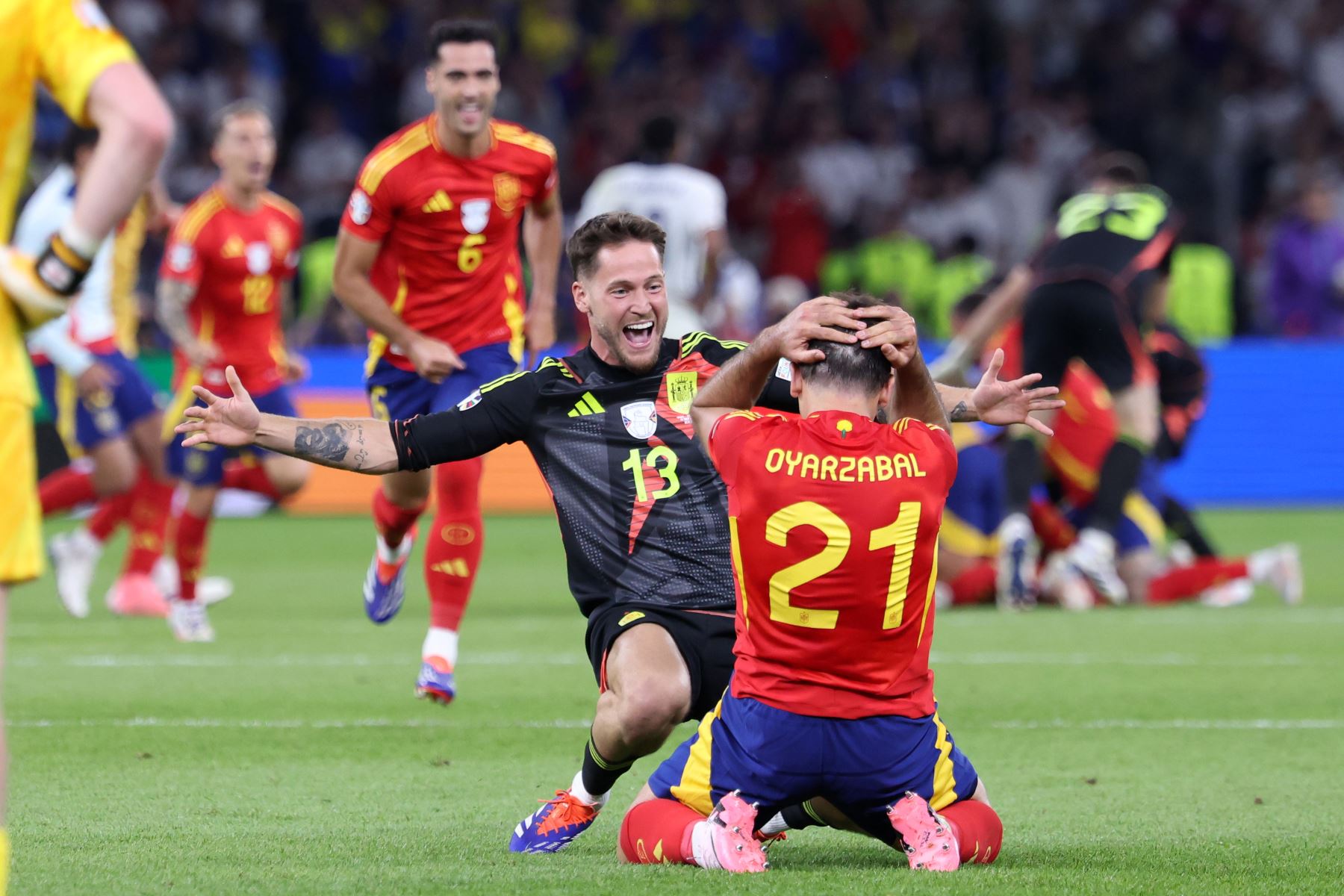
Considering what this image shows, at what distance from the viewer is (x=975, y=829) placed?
4.45 metres

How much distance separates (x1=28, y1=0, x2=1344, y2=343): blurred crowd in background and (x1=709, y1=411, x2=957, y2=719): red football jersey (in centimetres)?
1522

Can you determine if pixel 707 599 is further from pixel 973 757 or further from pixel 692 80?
pixel 692 80

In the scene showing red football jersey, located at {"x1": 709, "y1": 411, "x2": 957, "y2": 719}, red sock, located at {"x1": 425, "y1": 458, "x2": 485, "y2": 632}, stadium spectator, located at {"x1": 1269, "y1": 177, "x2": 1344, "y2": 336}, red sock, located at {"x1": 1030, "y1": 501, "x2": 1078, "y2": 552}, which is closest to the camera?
red football jersey, located at {"x1": 709, "y1": 411, "x2": 957, "y2": 719}

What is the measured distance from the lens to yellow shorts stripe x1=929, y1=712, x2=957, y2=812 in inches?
175

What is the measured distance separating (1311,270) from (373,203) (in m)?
13.3

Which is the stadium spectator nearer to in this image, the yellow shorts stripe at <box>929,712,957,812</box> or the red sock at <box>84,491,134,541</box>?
the red sock at <box>84,491,134,541</box>

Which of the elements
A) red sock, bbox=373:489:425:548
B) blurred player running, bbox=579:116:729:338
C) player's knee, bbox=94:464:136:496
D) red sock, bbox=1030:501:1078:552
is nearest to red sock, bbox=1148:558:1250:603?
red sock, bbox=1030:501:1078:552

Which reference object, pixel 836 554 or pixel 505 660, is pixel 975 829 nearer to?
pixel 836 554

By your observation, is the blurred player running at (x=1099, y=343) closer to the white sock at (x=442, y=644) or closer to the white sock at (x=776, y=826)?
the white sock at (x=442, y=644)

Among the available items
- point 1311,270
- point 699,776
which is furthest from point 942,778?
point 1311,270

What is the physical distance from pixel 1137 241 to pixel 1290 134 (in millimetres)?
12095

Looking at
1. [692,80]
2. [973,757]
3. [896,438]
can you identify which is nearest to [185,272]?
[973,757]

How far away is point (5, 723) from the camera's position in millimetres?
6996

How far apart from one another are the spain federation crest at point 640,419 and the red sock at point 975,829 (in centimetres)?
136
